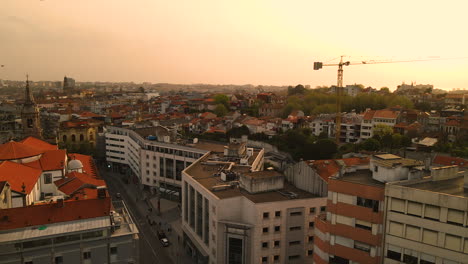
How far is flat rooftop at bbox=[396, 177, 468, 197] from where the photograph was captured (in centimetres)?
1680

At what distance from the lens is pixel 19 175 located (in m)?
30.4

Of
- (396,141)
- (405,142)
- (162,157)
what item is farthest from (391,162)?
(405,142)

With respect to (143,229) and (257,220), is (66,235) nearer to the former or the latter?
(257,220)

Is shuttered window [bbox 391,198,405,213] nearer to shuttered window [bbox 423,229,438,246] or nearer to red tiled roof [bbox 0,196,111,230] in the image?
shuttered window [bbox 423,229,438,246]

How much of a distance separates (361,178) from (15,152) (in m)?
31.8

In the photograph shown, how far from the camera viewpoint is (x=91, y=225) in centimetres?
2136

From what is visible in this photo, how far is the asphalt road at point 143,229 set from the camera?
100 ft

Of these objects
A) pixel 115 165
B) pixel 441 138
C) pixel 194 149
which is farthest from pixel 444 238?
pixel 115 165

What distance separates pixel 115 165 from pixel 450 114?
60.2 meters

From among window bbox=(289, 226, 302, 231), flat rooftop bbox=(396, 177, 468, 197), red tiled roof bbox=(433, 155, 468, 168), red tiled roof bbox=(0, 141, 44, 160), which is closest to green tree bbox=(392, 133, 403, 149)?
red tiled roof bbox=(433, 155, 468, 168)

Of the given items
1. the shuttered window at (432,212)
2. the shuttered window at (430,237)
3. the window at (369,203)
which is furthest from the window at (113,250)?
the shuttered window at (432,212)

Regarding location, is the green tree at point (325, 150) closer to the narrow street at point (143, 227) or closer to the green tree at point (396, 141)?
the green tree at point (396, 141)

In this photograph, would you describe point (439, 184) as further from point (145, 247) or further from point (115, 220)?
point (145, 247)

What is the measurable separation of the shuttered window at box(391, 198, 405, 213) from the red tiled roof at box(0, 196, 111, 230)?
52.0ft
